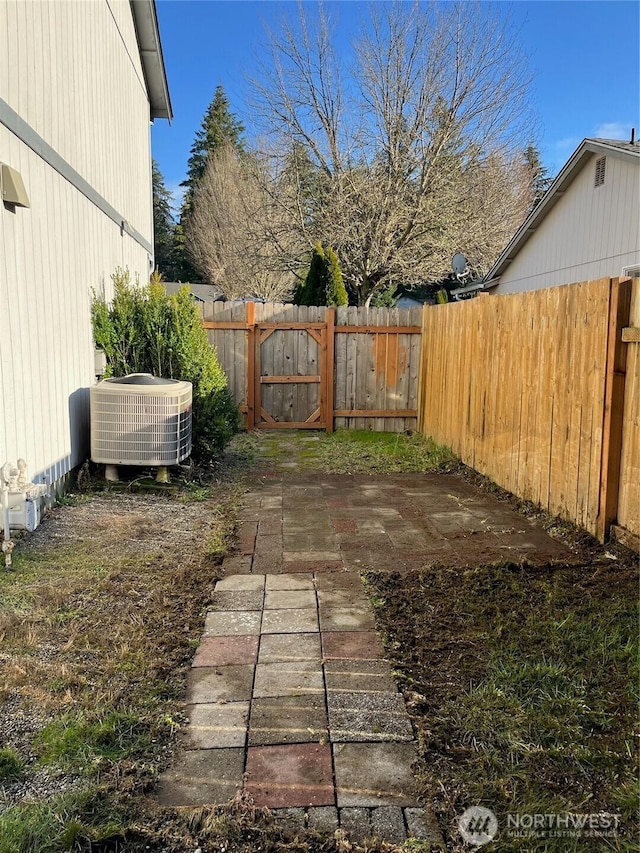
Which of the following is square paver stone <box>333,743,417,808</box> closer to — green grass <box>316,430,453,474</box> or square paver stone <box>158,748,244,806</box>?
square paver stone <box>158,748,244,806</box>

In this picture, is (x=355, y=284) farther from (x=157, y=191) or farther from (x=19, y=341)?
(x=157, y=191)

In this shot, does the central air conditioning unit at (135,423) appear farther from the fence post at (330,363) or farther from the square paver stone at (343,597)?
the fence post at (330,363)

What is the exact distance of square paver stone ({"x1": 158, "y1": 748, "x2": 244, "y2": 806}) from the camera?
1850mm

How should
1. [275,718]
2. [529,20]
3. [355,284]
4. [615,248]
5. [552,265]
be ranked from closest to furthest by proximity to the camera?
1. [275,718]
2. [615,248]
3. [552,265]
4. [529,20]
5. [355,284]

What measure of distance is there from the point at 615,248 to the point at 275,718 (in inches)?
331

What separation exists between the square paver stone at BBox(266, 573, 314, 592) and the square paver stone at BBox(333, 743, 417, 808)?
1456mm

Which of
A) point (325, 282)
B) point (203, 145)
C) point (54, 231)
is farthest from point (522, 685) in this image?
point (203, 145)

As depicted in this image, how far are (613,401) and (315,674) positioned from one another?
262 centimetres

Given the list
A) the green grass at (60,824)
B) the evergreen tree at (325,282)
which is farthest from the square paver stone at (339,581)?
the evergreen tree at (325,282)

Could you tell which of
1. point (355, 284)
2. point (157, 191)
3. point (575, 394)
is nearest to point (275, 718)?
point (575, 394)

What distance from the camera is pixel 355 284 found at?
54.0ft

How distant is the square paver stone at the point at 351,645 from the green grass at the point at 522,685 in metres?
0.10

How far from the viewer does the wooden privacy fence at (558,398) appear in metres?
3.92

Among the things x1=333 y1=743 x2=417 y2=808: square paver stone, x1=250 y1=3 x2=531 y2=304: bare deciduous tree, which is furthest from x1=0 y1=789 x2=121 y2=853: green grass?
x1=250 y1=3 x2=531 y2=304: bare deciduous tree
